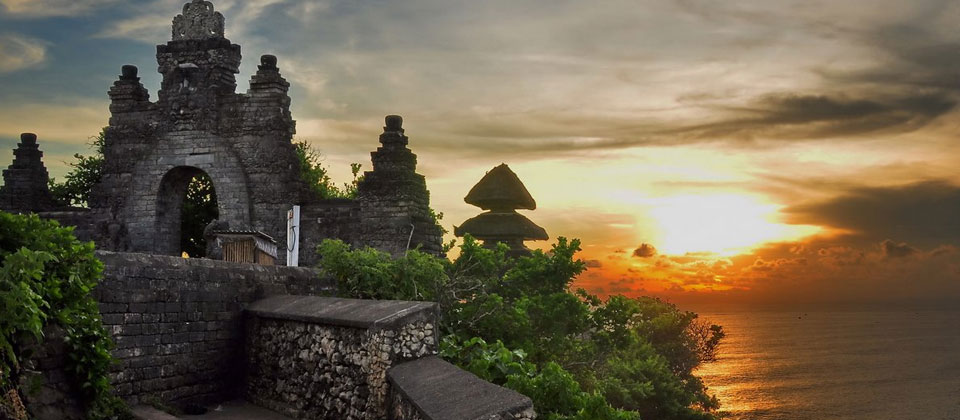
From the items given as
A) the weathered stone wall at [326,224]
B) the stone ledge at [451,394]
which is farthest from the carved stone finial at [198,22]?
the stone ledge at [451,394]

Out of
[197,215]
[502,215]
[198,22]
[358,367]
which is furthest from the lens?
[197,215]

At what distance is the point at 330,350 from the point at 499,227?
384 inches

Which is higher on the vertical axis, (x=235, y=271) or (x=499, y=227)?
(x=499, y=227)

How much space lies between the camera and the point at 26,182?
25.4 m

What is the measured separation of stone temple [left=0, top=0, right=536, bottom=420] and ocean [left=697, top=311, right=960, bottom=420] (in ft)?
115

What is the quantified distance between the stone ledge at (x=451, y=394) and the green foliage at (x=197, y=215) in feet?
76.2

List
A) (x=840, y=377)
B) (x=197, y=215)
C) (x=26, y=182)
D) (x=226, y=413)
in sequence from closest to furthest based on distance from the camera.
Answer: (x=226, y=413)
(x=26, y=182)
(x=197, y=215)
(x=840, y=377)

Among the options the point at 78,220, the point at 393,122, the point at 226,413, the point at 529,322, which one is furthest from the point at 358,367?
the point at 78,220

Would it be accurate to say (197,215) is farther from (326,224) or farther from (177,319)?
(177,319)

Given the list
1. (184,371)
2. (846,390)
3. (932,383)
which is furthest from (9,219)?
(932,383)

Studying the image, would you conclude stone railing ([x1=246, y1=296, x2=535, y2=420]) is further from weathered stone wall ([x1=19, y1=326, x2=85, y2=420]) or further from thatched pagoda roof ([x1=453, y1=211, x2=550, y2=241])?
thatched pagoda roof ([x1=453, y1=211, x2=550, y2=241])

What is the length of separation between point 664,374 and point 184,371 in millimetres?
13627

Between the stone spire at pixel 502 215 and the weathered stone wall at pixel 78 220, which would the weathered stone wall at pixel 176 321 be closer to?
the stone spire at pixel 502 215

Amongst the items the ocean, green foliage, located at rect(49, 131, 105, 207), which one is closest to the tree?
green foliage, located at rect(49, 131, 105, 207)
